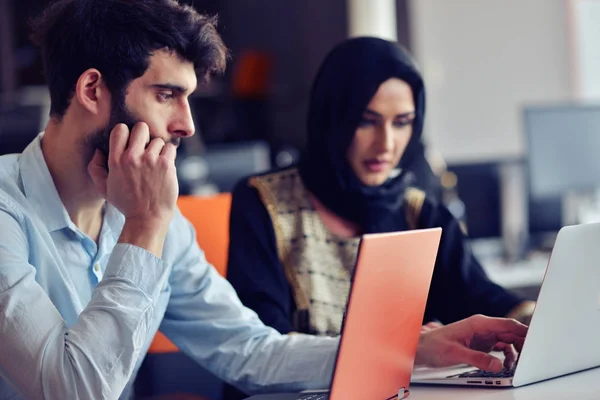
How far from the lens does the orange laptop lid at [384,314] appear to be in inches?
39.6

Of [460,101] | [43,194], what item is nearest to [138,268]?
[43,194]

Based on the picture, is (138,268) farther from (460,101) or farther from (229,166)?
(460,101)

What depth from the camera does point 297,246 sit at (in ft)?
6.09

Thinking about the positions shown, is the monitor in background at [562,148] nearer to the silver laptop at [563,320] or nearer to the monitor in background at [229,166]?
the monitor in background at [229,166]

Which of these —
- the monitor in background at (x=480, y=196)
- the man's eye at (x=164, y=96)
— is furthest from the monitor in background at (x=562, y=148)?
the man's eye at (x=164, y=96)

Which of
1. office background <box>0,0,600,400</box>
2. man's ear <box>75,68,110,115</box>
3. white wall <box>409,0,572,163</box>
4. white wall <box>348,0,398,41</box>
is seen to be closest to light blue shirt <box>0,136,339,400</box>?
man's ear <box>75,68,110,115</box>

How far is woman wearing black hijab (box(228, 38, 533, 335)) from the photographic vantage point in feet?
5.98

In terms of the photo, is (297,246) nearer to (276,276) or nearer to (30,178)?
(276,276)

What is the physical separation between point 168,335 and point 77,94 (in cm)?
47

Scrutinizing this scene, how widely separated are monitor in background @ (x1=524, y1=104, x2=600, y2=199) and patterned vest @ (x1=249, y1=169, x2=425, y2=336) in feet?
5.03

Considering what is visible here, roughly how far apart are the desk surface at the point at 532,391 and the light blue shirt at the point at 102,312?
182 mm

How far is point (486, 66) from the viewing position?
442 cm

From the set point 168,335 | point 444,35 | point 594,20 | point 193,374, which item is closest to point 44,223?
point 168,335

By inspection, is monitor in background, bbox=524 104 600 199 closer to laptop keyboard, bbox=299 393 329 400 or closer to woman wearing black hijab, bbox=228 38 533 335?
woman wearing black hijab, bbox=228 38 533 335
